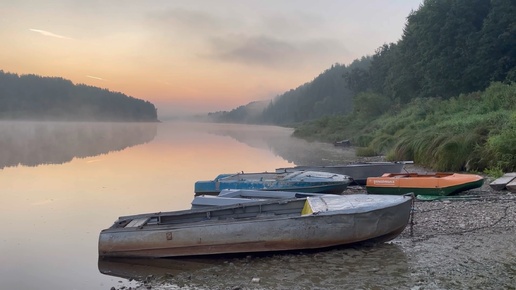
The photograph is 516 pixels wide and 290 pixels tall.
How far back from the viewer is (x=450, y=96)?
39.0 meters

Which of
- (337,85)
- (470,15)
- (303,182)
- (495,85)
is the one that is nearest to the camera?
(303,182)

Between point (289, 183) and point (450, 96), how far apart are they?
1178 inches

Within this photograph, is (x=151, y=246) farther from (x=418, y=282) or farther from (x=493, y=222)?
(x=493, y=222)

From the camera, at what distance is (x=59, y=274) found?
27.1 ft

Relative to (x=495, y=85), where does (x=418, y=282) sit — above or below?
below

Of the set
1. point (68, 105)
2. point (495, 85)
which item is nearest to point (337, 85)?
point (68, 105)

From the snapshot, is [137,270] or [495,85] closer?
[137,270]

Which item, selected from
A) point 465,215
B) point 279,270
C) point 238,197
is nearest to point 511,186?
point 465,215

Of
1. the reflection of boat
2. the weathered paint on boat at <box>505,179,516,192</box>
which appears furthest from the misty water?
the weathered paint on boat at <box>505,179,516,192</box>

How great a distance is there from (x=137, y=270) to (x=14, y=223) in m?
5.63

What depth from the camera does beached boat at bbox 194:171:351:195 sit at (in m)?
13.8

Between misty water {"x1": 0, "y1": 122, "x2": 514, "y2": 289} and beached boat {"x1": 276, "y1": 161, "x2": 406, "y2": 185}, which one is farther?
beached boat {"x1": 276, "y1": 161, "x2": 406, "y2": 185}

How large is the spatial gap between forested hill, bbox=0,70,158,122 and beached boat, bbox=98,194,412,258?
16526cm

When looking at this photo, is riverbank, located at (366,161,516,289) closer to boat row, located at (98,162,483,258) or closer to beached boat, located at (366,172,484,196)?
beached boat, located at (366,172,484,196)
